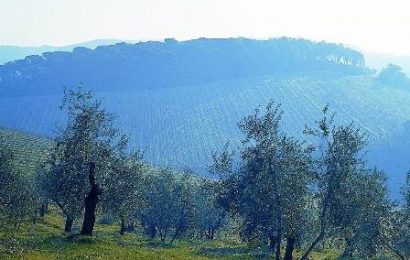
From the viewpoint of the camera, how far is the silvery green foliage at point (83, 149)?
167 feet

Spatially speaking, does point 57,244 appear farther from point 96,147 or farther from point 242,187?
point 242,187

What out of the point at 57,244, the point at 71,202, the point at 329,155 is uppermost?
the point at 329,155

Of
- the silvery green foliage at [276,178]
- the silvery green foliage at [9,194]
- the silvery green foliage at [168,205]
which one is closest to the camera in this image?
the silvery green foliage at [276,178]

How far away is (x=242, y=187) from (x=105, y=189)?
15.7m

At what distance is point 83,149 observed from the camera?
50750mm

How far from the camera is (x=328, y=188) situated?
39.8 m

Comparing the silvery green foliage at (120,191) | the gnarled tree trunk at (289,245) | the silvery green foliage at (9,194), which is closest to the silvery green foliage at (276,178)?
the gnarled tree trunk at (289,245)

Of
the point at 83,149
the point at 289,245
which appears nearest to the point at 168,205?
the point at 83,149

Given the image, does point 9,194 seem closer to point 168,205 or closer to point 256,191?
point 256,191

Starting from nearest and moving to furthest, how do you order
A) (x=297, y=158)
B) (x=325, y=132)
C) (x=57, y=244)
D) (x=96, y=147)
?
(x=325, y=132), (x=297, y=158), (x=57, y=244), (x=96, y=147)

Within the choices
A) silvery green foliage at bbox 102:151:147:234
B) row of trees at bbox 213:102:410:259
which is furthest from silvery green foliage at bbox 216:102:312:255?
silvery green foliage at bbox 102:151:147:234

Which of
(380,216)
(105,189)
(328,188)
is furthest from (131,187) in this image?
(380,216)

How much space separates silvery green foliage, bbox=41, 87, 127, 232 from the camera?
167ft

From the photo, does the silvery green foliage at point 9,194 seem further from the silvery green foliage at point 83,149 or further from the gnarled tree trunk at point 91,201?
the gnarled tree trunk at point 91,201
